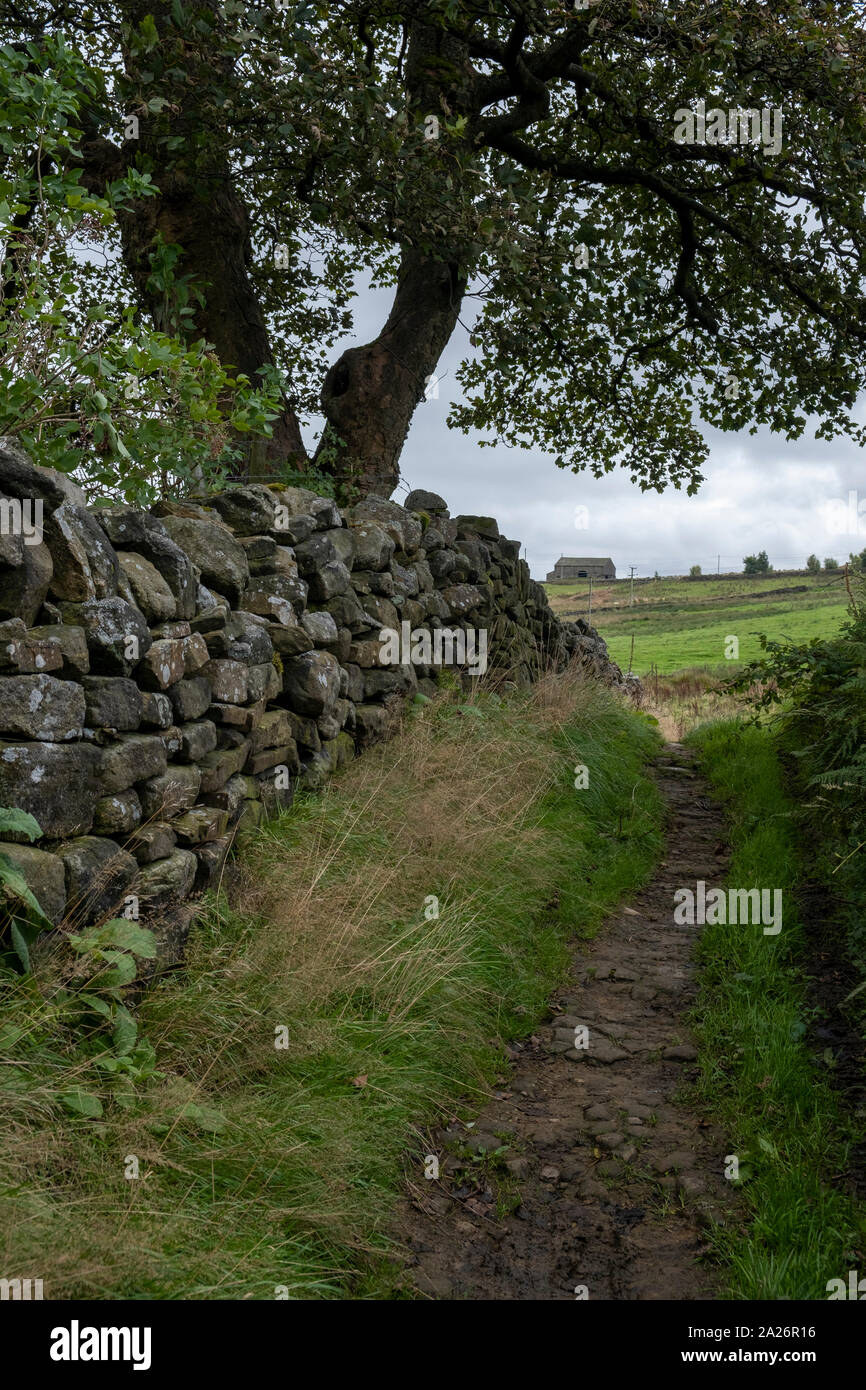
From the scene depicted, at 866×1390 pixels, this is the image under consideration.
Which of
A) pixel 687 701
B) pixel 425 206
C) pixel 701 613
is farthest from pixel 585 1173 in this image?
pixel 701 613

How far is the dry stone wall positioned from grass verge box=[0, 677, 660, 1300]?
1.06 feet

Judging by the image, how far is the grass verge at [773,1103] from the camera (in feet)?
11.2

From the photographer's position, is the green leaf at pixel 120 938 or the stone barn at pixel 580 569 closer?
the green leaf at pixel 120 938

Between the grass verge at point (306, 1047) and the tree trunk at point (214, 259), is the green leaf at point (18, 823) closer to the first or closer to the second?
the grass verge at point (306, 1047)

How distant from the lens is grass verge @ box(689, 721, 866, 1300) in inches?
135

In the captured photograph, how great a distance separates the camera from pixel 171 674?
15.9 feet

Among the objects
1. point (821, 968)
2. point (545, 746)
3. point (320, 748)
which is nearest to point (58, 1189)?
point (320, 748)

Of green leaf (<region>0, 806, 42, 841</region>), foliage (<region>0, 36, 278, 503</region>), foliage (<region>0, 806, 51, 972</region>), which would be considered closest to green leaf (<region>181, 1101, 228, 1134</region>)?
foliage (<region>0, 806, 51, 972</region>)

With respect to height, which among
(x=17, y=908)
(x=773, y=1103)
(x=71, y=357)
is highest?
(x=71, y=357)

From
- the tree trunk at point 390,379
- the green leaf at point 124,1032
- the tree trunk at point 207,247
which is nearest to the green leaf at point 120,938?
the green leaf at point 124,1032

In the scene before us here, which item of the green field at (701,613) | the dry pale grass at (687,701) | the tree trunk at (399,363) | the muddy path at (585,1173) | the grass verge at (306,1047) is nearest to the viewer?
the grass verge at (306,1047)

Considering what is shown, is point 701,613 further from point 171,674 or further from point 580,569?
point 171,674

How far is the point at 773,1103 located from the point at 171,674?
3.36 m

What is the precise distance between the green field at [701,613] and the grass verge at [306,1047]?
21131 mm
